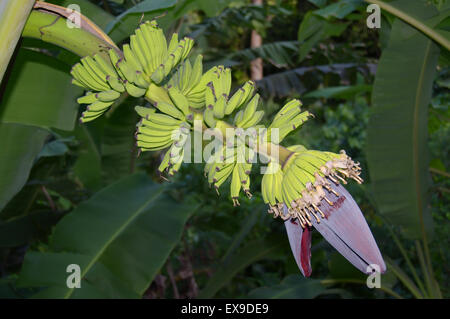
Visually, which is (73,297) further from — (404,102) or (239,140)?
(404,102)

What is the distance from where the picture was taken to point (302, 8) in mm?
5500

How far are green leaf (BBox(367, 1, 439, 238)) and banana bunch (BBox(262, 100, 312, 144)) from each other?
2.48 feet

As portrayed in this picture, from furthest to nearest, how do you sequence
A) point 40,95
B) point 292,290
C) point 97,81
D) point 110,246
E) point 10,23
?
point 292,290 → point 110,246 → point 40,95 → point 97,81 → point 10,23

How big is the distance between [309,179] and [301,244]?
0.07m

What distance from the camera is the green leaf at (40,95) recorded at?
32.6 inches

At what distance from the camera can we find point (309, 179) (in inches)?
15.2

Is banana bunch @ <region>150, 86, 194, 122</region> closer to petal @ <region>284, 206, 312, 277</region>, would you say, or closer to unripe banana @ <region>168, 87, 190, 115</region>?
unripe banana @ <region>168, 87, 190, 115</region>

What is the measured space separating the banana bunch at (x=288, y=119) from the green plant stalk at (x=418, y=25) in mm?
683

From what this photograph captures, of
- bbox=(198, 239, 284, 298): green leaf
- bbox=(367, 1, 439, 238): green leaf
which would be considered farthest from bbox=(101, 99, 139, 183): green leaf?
bbox=(367, 1, 439, 238): green leaf

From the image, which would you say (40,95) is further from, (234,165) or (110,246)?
(234,165)

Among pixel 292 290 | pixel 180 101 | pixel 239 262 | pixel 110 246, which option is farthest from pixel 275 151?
pixel 239 262

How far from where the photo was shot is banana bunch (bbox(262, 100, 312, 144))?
43 centimetres

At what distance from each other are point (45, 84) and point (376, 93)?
0.88m
